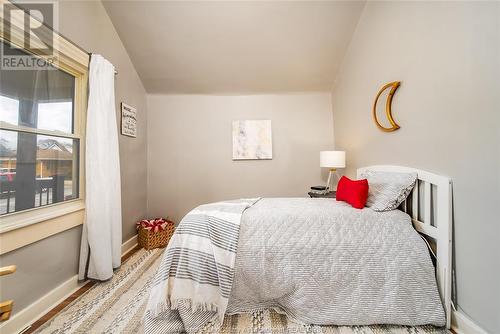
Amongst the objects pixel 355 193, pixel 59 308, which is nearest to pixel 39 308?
pixel 59 308

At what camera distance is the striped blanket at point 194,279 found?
125cm

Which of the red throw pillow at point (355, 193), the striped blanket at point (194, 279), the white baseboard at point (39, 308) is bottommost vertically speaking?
the white baseboard at point (39, 308)

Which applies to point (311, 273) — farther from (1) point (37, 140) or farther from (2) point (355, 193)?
(1) point (37, 140)

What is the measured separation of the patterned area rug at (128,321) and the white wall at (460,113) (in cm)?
47

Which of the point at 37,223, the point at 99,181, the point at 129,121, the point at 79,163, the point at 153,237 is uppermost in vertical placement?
the point at 129,121

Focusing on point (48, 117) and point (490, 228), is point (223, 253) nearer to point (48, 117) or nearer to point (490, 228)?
point (490, 228)

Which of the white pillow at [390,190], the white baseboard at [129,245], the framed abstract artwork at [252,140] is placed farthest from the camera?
the framed abstract artwork at [252,140]

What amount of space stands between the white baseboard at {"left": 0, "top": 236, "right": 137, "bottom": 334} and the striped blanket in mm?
854

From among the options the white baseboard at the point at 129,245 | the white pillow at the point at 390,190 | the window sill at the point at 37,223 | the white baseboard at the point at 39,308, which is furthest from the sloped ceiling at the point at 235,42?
the white baseboard at the point at 39,308

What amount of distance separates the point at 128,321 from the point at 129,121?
7.25 ft

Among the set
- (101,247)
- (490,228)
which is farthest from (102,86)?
A: (490,228)

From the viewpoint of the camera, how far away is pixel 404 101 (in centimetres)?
173

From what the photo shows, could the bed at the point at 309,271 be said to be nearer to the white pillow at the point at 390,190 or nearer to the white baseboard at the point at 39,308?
the white pillow at the point at 390,190

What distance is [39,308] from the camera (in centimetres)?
143
